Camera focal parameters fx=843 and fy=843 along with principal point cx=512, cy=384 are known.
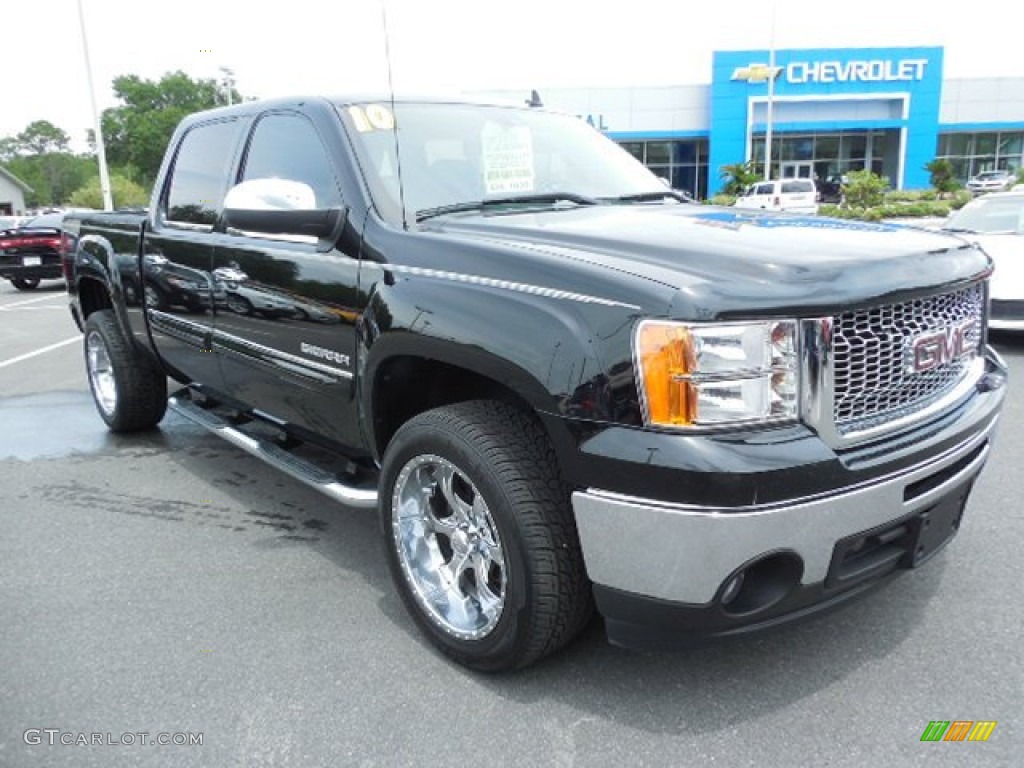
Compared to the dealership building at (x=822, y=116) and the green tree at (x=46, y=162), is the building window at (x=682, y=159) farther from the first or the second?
the green tree at (x=46, y=162)

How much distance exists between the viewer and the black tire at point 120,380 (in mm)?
5383

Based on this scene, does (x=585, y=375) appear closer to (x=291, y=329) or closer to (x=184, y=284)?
(x=291, y=329)

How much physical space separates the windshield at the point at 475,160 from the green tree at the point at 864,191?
2865 cm

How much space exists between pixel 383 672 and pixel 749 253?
5.90 ft

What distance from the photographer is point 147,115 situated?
268 ft

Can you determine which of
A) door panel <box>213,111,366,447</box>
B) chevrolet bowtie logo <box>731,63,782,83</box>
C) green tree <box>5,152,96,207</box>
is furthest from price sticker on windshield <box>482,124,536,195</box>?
green tree <box>5,152,96,207</box>

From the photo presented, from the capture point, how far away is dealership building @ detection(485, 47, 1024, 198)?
45.3 meters

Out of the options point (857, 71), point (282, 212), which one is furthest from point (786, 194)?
point (282, 212)

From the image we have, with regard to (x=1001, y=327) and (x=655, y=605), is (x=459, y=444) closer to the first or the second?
(x=655, y=605)

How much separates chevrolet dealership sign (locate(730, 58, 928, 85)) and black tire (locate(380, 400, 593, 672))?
154ft

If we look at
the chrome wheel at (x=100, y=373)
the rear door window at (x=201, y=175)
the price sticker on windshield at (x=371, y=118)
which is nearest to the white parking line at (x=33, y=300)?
the chrome wheel at (x=100, y=373)

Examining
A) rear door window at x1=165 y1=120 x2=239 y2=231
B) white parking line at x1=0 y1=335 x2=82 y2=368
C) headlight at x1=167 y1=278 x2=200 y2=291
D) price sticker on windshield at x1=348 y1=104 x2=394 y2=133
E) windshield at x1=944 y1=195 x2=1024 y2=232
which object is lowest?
white parking line at x1=0 y1=335 x2=82 y2=368

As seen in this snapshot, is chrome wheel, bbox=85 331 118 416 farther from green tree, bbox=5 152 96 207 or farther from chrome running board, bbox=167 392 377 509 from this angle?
green tree, bbox=5 152 96 207

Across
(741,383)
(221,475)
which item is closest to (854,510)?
(741,383)
